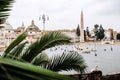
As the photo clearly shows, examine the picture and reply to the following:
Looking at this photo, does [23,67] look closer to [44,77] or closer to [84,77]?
[44,77]

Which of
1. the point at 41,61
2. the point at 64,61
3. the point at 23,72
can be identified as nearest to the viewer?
the point at 23,72

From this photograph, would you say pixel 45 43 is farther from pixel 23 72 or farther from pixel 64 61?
pixel 23 72

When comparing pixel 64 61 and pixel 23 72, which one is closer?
pixel 23 72

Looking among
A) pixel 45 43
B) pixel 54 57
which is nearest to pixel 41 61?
pixel 54 57

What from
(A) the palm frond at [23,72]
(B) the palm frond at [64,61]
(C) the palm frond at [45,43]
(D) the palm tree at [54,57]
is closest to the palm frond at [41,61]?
(D) the palm tree at [54,57]

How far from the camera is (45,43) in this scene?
368 centimetres

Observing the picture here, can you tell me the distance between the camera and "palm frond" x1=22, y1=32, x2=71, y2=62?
3.52 m

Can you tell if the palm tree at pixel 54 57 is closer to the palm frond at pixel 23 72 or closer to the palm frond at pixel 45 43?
the palm frond at pixel 45 43

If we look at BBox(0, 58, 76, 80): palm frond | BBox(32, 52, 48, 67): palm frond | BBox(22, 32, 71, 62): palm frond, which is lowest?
BBox(32, 52, 48, 67): palm frond

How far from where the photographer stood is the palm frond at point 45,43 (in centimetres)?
352

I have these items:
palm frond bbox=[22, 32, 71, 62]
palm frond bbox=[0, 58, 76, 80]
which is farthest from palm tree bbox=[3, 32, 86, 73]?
palm frond bbox=[0, 58, 76, 80]

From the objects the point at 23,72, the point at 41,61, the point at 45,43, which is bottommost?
the point at 41,61

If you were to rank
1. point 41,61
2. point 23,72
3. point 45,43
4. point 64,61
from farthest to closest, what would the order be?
1. point 41,61
2. point 64,61
3. point 45,43
4. point 23,72

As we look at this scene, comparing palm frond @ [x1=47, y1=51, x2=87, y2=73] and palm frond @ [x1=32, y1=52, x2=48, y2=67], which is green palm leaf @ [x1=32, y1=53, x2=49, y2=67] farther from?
palm frond @ [x1=47, y1=51, x2=87, y2=73]
